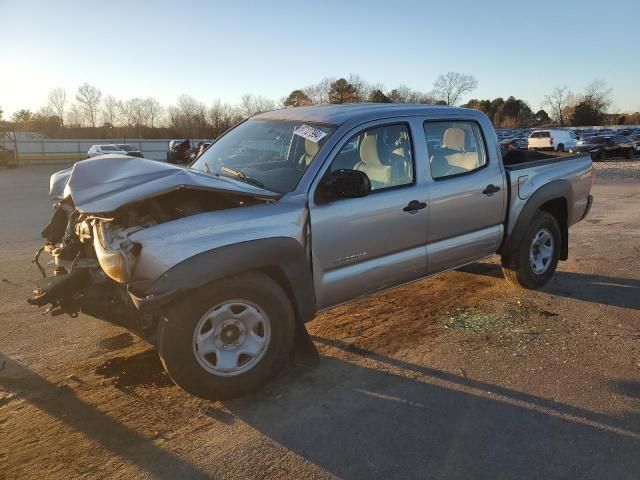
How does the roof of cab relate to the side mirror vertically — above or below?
above

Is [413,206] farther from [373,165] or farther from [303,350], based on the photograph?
Answer: [303,350]

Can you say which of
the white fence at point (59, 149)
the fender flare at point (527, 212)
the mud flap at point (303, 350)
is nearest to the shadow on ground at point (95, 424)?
the mud flap at point (303, 350)

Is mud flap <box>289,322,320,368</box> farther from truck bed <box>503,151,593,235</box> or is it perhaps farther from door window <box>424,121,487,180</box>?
truck bed <box>503,151,593,235</box>

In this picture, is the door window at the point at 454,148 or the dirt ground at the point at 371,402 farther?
the door window at the point at 454,148

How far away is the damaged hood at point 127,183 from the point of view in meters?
3.05

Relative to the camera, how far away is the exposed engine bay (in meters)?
3.06

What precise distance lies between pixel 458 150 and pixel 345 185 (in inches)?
69.3

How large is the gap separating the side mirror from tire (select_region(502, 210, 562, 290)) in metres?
2.51

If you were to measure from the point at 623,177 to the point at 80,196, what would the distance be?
2127 cm

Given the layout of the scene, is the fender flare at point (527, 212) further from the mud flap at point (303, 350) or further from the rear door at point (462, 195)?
the mud flap at point (303, 350)

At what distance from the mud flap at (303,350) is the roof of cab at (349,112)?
164 cm

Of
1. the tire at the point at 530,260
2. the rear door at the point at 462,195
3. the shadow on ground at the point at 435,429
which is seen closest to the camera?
the shadow on ground at the point at 435,429

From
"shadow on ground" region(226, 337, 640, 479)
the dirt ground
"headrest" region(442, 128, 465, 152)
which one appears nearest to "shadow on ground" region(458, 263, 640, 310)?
the dirt ground

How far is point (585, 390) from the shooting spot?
3.35 metres
